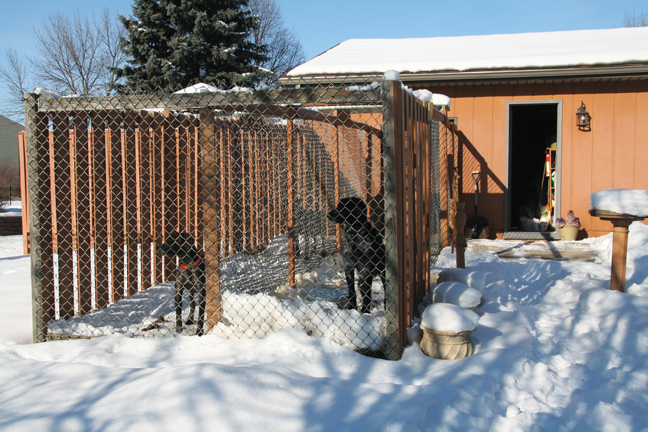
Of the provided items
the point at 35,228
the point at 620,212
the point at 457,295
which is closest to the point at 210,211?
the point at 35,228

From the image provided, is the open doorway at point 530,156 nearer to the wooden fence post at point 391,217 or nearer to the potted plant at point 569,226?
the potted plant at point 569,226

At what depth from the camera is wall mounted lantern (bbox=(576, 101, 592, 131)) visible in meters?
8.54

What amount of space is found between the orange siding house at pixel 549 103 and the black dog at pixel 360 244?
14.0 feet

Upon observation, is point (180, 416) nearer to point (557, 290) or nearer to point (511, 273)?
point (557, 290)

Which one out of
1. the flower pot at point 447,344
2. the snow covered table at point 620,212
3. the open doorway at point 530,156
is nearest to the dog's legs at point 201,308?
the flower pot at point 447,344

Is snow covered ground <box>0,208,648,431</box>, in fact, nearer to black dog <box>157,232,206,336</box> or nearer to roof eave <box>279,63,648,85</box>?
black dog <box>157,232,206,336</box>

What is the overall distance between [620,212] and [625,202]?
0.10 meters

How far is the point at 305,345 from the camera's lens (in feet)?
10.7

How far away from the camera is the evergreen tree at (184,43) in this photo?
18.2 meters

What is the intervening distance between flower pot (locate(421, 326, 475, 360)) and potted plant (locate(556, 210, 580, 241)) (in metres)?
6.29

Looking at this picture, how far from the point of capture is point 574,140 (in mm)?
8727

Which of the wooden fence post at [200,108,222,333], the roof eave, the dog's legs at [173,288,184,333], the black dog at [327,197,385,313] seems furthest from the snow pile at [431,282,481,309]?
the roof eave

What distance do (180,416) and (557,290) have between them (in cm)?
431

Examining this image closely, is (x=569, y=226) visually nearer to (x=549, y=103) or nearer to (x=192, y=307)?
(x=549, y=103)
